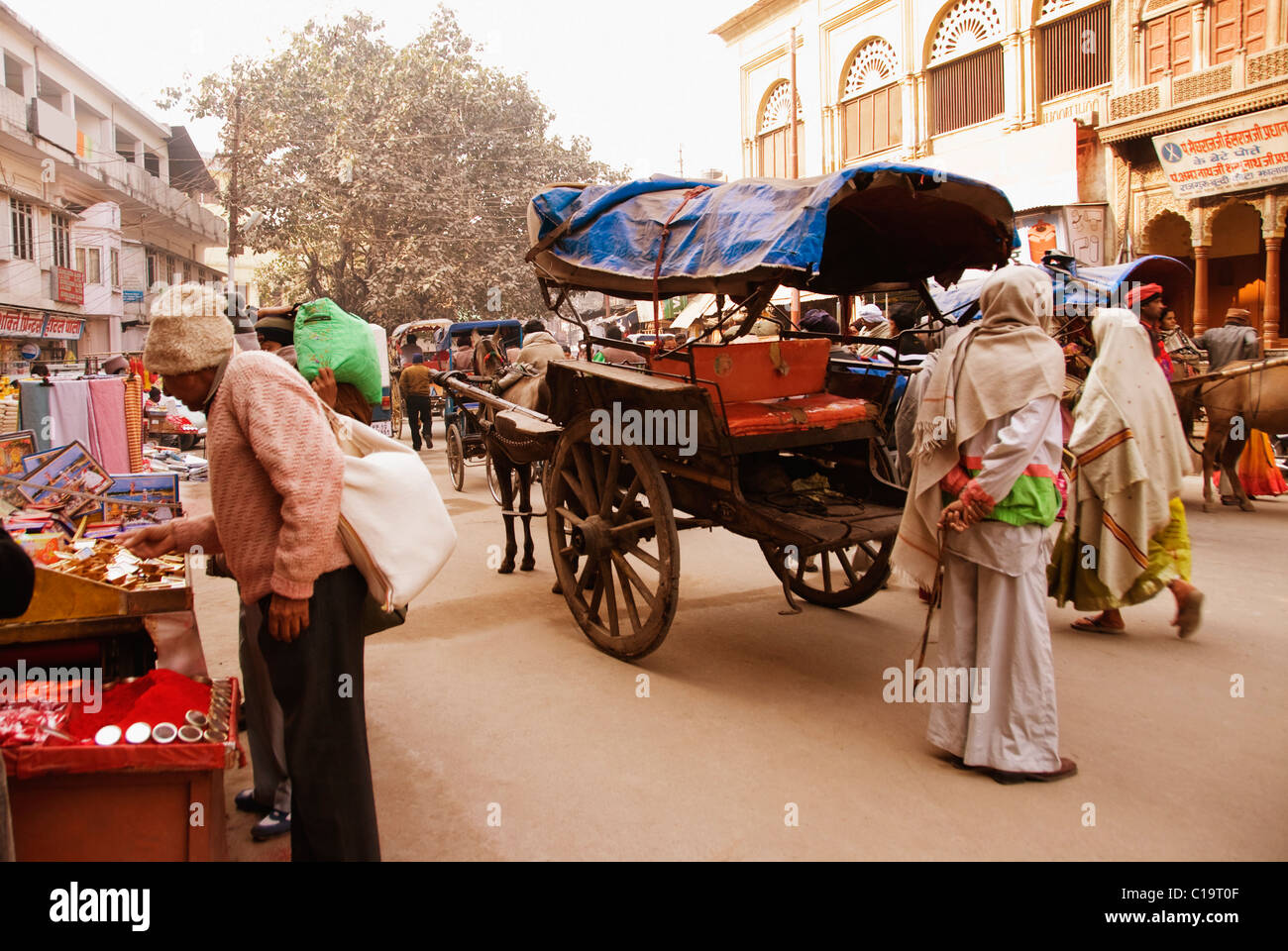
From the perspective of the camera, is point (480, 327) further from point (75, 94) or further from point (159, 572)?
point (75, 94)

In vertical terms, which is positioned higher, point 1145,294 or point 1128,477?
point 1145,294

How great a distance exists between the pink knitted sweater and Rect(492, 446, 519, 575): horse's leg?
14.7 ft

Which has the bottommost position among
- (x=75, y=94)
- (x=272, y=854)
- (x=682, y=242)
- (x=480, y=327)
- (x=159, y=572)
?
(x=272, y=854)

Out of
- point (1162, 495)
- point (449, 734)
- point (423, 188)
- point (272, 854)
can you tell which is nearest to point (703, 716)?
point (449, 734)

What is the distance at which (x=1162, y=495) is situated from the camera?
4883 mm

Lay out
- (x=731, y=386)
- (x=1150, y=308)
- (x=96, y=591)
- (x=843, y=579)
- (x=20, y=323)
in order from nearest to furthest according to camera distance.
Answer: (x=96, y=591)
(x=731, y=386)
(x=1150, y=308)
(x=843, y=579)
(x=20, y=323)

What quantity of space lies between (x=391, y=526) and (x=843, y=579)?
15.4 ft

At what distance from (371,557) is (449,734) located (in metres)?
1.78

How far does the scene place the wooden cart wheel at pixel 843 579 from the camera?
17.2 ft

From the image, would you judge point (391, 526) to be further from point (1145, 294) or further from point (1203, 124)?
point (1203, 124)

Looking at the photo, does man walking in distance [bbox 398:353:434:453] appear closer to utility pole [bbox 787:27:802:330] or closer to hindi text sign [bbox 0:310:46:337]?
utility pole [bbox 787:27:802:330]

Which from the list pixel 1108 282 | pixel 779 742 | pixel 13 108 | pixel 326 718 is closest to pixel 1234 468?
pixel 1108 282

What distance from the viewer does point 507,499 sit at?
23.6 feet

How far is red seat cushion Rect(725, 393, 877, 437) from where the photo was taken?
4.43 meters
